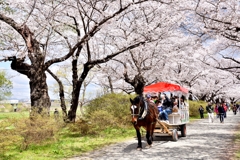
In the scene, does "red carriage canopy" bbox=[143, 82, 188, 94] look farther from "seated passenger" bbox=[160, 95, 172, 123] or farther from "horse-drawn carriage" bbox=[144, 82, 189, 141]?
"seated passenger" bbox=[160, 95, 172, 123]

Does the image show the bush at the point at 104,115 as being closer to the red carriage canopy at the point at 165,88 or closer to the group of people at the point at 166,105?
the red carriage canopy at the point at 165,88

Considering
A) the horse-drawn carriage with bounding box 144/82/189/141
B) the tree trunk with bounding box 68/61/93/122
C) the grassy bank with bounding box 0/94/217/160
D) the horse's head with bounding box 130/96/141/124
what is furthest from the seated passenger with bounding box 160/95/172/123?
the tree trunk with bounding box 68/61/93/122

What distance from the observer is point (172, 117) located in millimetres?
13438

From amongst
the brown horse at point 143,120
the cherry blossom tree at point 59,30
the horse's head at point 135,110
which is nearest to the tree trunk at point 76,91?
the cherry blossom tree at point 59,30

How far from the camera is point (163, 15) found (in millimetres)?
21000

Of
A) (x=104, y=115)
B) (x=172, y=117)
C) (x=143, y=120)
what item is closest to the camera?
(x=143, y=120)

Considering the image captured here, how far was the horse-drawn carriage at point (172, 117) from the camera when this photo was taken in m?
12.9

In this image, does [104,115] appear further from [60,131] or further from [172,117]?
[172,117]

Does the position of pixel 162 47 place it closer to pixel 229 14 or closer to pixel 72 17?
pixel 72 17

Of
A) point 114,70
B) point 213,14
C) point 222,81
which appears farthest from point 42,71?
point 222,81

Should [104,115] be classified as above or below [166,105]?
below

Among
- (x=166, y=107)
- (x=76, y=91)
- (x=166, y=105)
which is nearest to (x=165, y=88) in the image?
(x=166, y=105)

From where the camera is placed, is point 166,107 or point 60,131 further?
point 166,107

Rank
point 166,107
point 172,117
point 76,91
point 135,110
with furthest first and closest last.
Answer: point 76,91 < point 166,107 < point 172,117 < point 135,110
